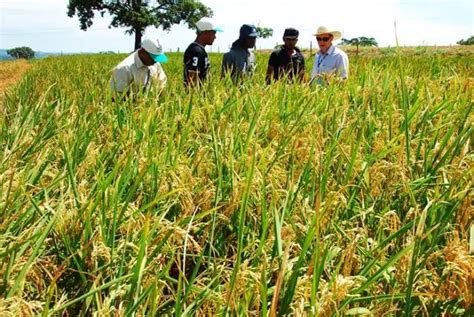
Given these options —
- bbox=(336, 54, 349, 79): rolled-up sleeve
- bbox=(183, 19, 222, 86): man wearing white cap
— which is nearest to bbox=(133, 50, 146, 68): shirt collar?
bbox=(183, 19, 222, 86): man wearing white cap

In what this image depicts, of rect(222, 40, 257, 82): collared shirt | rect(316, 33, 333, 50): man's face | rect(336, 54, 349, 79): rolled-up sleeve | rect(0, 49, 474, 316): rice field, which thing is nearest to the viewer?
rect(0, 49, 474, 316): rice field

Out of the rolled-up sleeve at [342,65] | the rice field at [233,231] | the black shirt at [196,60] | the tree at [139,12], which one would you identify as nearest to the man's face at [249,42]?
the black shirt at [196,60]

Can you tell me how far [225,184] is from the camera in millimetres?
1727

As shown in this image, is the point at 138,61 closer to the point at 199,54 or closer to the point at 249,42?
the point at 199,54

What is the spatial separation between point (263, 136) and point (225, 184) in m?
0.72

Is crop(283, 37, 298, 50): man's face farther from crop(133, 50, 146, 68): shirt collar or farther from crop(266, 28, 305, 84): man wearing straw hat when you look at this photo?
crop(133, 50, 146, 68): shirt collar

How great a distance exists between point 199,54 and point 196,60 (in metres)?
0.07

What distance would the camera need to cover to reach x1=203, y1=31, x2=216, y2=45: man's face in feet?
15.2

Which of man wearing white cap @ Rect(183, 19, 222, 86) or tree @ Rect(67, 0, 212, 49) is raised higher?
tree @ Rect(67, 0, 212, 49)

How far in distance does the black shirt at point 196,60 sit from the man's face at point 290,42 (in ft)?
3.01

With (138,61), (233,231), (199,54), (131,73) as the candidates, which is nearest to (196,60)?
(199,54)

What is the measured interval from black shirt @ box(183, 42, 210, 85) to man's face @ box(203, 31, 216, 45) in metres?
0.14

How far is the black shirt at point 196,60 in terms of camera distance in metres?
4.48

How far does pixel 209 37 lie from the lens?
4.68 meters
